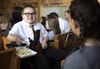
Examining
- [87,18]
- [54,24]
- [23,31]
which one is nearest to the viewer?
[87,18]

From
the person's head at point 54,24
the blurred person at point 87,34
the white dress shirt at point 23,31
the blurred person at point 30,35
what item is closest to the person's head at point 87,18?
the blurred person at point 87,34

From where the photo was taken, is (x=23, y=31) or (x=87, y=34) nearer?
(x=87, y=34)

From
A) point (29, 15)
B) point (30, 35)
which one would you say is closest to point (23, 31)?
point (30, 35)

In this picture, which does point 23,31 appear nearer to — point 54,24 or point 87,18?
point 54,24

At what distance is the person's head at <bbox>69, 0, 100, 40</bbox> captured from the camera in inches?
38.5

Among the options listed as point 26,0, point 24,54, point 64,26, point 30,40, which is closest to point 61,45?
point 64,26

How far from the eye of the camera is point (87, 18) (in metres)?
0.98

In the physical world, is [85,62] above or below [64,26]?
above

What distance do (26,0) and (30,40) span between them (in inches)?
99.2

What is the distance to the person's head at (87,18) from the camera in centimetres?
98

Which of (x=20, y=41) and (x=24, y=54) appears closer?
(x=24, y=54)

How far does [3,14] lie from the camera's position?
469 cm

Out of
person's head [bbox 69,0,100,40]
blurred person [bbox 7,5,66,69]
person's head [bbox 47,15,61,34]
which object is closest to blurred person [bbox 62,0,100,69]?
person's head [bbox 69,0,100,40]

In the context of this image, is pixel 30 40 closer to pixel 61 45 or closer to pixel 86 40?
pixel 61 45
